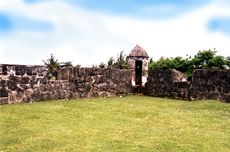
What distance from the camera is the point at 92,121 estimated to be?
1142 centimetres

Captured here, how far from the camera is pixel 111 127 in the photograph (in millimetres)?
10703

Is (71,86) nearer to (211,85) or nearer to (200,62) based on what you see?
(211,85)

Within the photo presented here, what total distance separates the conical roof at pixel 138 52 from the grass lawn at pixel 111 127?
309 inches

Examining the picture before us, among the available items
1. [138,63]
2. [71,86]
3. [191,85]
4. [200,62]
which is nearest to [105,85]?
[71,86]

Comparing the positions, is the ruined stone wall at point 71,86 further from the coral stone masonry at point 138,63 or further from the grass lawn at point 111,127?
the coral stone masonry at point 138,63

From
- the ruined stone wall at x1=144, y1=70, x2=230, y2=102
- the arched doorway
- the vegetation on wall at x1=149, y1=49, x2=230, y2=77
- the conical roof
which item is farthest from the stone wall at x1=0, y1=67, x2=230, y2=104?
the vegetation on wall at x1=149, y1=49, x2=230, y2=77

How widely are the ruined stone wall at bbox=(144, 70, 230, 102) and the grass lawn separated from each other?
7.89ft

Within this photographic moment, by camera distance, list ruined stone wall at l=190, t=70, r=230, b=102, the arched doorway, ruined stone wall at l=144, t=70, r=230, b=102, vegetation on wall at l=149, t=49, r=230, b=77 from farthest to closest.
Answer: vegetation on wall at l=149, t=49, r=230, b=77 < the arched doorway < ruined stone wall at l=144, t=70, r=230, b=102 < ruined stone wall at l=190, t=70, r=230, b=102

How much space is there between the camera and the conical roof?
73.8ft

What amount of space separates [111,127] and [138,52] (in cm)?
1225

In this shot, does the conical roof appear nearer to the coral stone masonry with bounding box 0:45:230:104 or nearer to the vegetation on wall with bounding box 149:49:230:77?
the coral stone masonry with bounding box 0:45:230:104

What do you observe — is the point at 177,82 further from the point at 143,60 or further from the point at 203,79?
the point at 143,60

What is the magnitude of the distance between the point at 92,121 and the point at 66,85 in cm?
520

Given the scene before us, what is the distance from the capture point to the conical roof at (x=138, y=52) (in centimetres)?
2250
